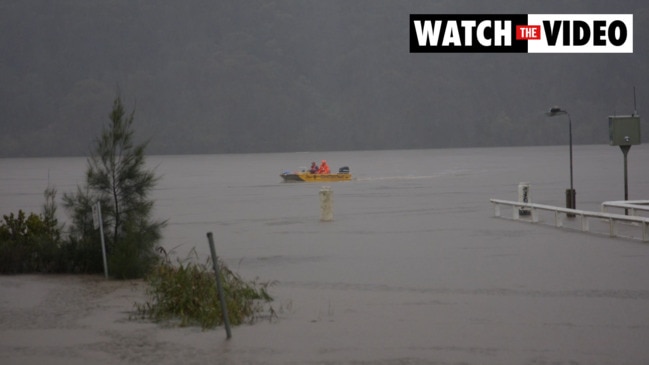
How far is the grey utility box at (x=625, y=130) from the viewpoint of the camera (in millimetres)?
22953

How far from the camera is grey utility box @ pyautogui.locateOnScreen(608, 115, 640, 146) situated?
75.3 feet

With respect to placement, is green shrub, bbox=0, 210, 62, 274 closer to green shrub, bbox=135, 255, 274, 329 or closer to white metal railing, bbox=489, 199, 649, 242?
green shrub, bbox=135, 255, 274, 329

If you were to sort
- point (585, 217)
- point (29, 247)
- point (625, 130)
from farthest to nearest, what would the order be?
point (625, 130) → point (585, 217) → point (29, 247)

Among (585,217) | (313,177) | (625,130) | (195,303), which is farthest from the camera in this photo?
(313,177)

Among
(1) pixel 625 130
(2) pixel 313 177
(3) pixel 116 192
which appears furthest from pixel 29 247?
(2) pixel 313 177

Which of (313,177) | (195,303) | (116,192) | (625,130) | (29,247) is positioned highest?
(625,130)

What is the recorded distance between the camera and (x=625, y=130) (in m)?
23.0

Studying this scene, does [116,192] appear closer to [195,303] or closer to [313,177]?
[195,303]

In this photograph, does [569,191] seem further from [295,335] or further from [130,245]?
[295,335]

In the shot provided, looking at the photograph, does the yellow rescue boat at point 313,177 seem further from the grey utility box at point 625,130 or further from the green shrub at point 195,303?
the green shrub at point 195,303

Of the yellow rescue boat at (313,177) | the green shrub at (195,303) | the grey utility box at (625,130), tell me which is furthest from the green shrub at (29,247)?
the yellow rescue boat at (313,177)

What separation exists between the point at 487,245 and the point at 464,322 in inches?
332

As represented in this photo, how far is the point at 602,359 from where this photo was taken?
9.12 m

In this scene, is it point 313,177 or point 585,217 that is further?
point 313,177
